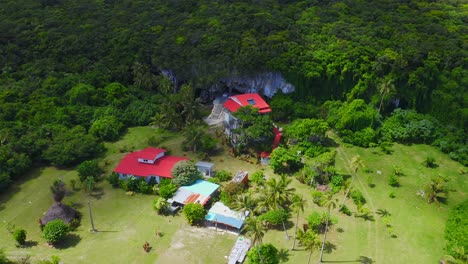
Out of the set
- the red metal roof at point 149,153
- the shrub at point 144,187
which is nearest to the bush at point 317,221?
the shrub at point 144,187

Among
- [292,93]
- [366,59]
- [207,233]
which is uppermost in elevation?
[366,59]

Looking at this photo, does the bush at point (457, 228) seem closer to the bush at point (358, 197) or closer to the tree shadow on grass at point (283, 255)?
the bush at point (358, 197)

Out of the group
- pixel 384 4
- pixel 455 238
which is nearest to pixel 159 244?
pixel 455 238

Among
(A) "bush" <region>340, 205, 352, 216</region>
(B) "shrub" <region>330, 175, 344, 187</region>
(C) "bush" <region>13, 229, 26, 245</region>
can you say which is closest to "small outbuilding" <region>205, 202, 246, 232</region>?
(A) "bush" <region>340, 205, 352, 216</region>

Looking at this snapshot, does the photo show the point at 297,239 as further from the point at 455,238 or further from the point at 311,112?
the point at 311,112

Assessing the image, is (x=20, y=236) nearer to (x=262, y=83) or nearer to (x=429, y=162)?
(x=262, y=83)

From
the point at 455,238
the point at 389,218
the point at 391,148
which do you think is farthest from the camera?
the point at 391,148

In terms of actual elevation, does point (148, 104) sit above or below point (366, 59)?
below
